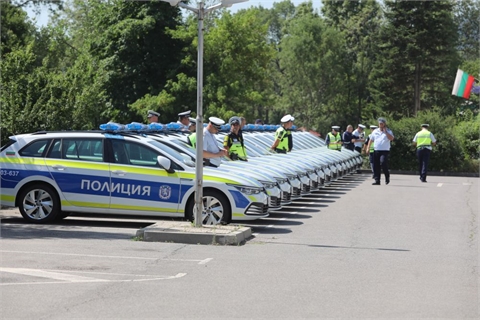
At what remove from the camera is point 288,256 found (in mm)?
11266

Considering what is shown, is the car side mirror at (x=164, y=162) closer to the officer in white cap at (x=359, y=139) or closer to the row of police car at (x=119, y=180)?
the row of police car at (x=119, y=180)

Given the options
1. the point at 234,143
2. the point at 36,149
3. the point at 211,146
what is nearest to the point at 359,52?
the point at 234,143

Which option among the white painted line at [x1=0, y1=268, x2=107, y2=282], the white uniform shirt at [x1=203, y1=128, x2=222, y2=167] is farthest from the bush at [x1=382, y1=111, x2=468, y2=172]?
the white painted line at [x1=0, y1=268, x2=107, y2=282]

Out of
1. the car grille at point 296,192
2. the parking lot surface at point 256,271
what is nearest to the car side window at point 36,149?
the parking lot surface at point 256,271

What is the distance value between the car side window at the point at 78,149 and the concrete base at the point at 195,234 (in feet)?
7.93

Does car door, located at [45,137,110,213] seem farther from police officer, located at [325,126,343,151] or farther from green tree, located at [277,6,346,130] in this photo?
green tree, located at [277,6,346,130]

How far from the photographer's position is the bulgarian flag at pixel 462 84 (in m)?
49.7

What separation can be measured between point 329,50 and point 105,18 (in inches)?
1389

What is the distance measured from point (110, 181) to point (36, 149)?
146 cm

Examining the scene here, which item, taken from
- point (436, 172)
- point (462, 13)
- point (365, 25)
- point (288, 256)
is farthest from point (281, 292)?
point (462, 13)

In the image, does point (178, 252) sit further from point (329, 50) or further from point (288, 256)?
point (329, 50)

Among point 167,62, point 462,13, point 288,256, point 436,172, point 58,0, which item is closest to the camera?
point 288,256

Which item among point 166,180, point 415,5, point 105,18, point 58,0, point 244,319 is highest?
point 415,5

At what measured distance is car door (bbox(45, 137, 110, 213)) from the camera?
1444 centimetres
